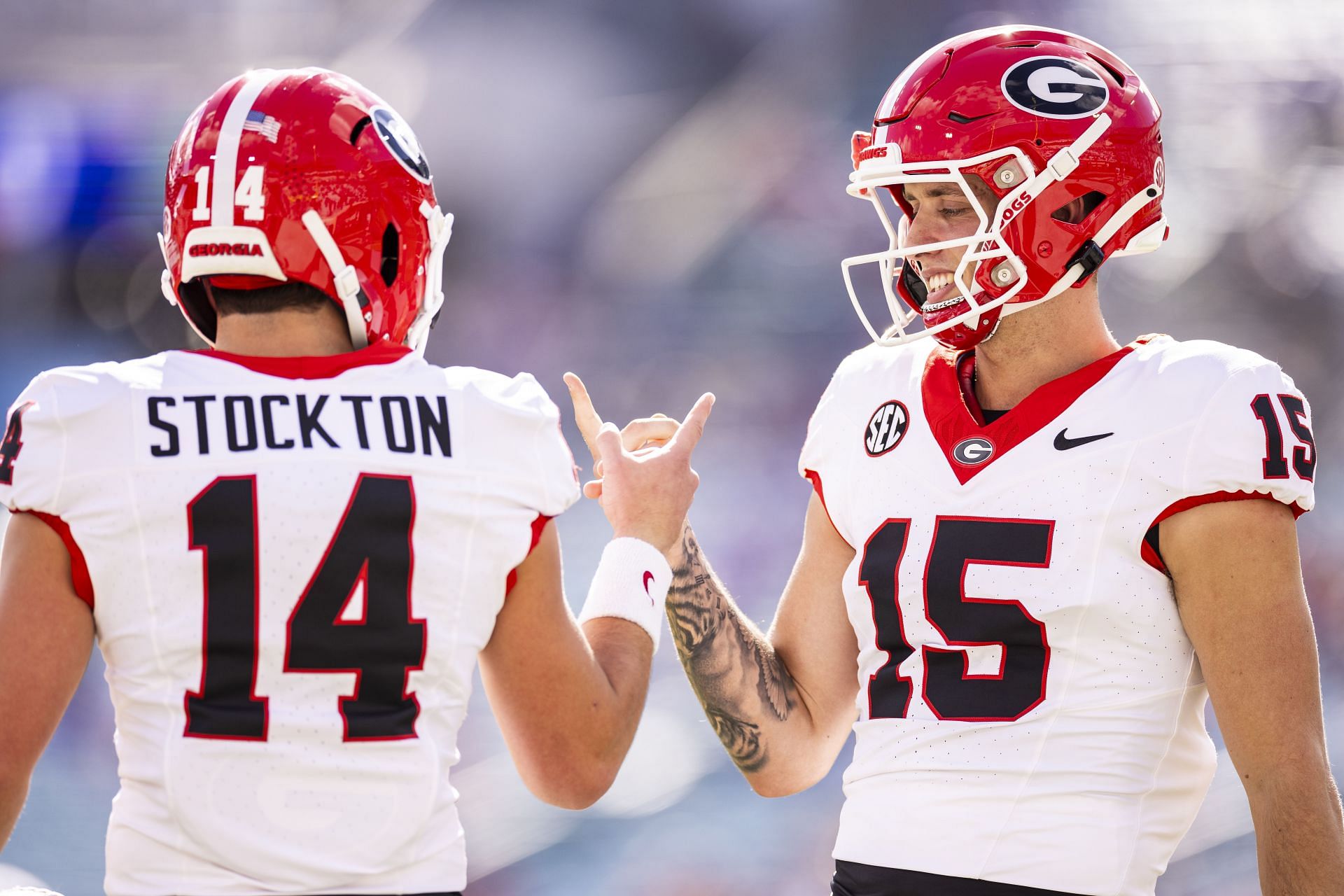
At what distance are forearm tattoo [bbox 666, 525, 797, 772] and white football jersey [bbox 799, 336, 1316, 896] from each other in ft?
0.75

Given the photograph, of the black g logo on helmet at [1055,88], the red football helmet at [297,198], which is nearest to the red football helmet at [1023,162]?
the black g logo on helmet at [1055,88]

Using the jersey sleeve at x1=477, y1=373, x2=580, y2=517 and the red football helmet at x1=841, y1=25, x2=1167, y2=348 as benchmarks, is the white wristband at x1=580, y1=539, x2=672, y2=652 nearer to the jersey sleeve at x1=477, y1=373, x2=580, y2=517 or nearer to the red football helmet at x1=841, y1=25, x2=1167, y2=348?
the jersey sleeve at x1=477, y1=373, x2=580, y2=517

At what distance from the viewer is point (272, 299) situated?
5.65ft

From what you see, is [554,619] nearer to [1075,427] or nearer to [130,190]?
[1075,427]

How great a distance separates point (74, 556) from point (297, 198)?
0.49 m

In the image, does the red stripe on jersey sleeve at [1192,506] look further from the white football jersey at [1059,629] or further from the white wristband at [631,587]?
the white wristband at [631,587]

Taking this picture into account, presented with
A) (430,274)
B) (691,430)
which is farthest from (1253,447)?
(430,274)

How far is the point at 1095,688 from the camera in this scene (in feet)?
6.46

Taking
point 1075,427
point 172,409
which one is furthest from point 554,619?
point 1075,427

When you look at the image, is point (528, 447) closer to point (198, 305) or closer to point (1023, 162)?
point (198, 305)

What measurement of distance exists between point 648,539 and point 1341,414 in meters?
5.67

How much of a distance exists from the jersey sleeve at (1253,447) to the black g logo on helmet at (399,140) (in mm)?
1112

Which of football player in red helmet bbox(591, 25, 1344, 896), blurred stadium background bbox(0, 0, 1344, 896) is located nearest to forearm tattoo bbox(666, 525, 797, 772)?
football player in red helmet bbox(591, 25, 1344, 896)

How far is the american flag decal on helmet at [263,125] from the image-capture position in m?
1.71
